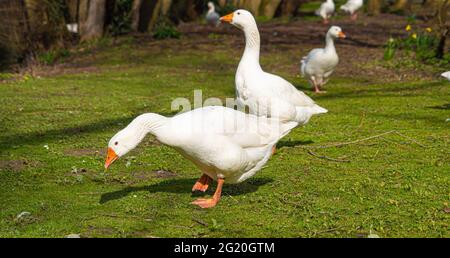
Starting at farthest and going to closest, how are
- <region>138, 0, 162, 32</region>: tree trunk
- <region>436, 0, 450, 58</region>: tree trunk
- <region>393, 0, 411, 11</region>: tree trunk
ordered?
1. <region>393, 0, 411, 11</region>: tree trunk
2. <region>138, 0, 162, 32</region>: tree trunk
3. <region>436, 0, 450, 58</region>: tree trunk

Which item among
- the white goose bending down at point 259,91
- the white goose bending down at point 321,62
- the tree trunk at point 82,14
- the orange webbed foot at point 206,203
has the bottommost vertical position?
the tree trunk at point 82,14

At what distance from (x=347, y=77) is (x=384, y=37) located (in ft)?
20.4

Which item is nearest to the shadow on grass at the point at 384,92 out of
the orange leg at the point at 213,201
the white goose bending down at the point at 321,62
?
the white goose bending down at the point at 321,62

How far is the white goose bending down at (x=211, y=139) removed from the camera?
563 centimetres

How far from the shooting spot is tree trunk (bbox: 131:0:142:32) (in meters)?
22.1

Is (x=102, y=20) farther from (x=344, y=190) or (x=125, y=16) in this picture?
(x=344, y=190)

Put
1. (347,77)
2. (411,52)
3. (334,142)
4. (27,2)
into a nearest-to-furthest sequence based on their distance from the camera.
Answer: (334,142), (347,77), (411,52), (27,2)

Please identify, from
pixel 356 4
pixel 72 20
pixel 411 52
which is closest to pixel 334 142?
pixel 411 52

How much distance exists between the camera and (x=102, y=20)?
803 inches

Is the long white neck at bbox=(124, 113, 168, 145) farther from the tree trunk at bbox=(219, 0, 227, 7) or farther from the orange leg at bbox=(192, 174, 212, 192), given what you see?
the tree trunk at bbox=(219, 0, 227, 7)

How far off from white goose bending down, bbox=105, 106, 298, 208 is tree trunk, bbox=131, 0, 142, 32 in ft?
53.9

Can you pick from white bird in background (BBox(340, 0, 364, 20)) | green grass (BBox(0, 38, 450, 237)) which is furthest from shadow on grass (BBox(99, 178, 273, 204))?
white bird in background (BBox(340, 0, 364, 20))

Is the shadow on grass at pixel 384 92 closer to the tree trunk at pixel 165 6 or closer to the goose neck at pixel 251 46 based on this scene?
the goose neck at pixel 251 46

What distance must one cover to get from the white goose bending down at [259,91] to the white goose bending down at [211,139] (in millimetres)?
1525
